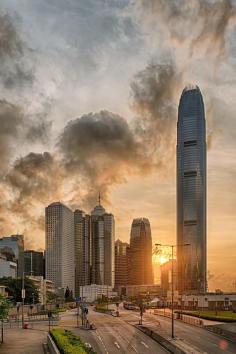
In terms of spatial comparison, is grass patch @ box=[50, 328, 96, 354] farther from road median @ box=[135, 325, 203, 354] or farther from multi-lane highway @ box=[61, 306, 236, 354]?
road median @ box=[135, 325, 203, 354]

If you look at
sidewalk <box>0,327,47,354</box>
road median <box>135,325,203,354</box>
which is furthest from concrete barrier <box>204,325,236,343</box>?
sidewalk <box>0,327,47,354</box>

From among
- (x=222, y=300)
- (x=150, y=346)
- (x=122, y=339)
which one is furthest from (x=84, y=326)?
(x=222, y=300)

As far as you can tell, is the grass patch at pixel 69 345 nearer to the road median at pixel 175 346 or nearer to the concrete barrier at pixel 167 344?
the concrete barrier at pixel 167 344

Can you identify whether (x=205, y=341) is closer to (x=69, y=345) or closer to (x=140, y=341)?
(x=140, y=341)

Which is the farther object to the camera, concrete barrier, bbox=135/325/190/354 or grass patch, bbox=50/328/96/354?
concrete barrier, bbox=135/325/190/354

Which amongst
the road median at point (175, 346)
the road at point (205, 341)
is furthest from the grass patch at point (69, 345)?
the road at point (205, 341)

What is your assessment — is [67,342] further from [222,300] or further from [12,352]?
[222,300]

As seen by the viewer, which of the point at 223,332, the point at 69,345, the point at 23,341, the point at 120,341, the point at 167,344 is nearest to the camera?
the point at 69,345

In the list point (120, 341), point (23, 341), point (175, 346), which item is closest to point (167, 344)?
point (175, 346)
